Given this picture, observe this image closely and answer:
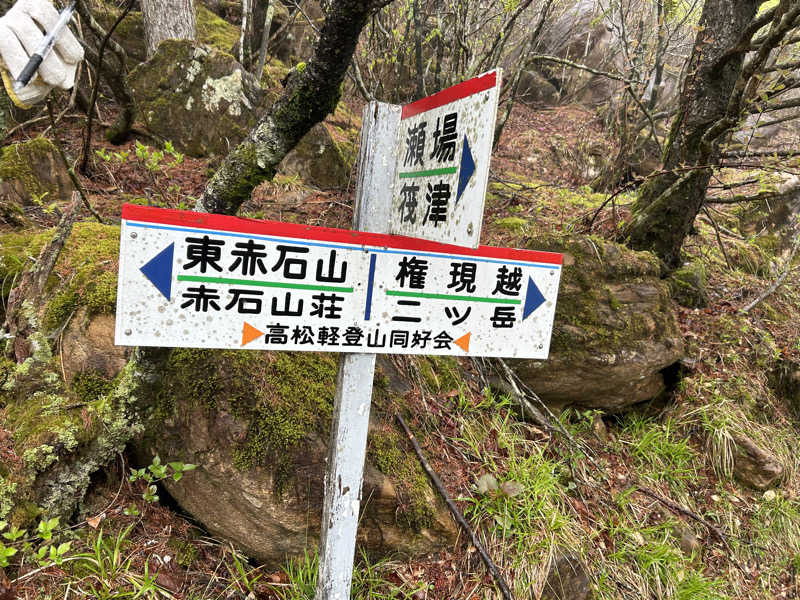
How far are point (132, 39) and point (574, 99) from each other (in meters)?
9.46

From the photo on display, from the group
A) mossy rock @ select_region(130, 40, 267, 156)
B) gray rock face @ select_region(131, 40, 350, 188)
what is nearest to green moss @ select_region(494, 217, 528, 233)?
gray rock face @ select_region(131, 40, 350, 188)

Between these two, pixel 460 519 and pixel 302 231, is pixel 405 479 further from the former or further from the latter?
pixel 302 231

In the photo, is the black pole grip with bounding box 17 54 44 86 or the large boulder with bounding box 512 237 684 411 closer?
the black pole grip with bounding box 17 54 44 86

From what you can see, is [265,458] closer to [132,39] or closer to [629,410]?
[629,410]

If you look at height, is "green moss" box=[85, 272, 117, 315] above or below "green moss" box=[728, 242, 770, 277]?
below

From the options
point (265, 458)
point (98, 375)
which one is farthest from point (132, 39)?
point (265, 458)

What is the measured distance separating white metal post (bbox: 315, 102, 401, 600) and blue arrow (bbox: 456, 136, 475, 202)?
1.25 feet

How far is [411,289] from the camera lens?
1548mm

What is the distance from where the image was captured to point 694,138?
13.6ft

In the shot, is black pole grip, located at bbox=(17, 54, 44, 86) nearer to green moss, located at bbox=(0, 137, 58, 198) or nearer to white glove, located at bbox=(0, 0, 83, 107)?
white glove, located at bbox=(0, 0, 83, 107)

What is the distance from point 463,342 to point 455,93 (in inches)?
32.4

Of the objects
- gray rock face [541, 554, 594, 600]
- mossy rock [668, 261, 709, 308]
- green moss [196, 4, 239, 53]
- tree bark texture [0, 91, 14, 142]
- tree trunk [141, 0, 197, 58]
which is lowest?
gray rock face [541, 554, 594, 600]

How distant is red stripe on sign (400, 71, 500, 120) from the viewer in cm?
118

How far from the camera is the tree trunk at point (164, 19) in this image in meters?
5.14
